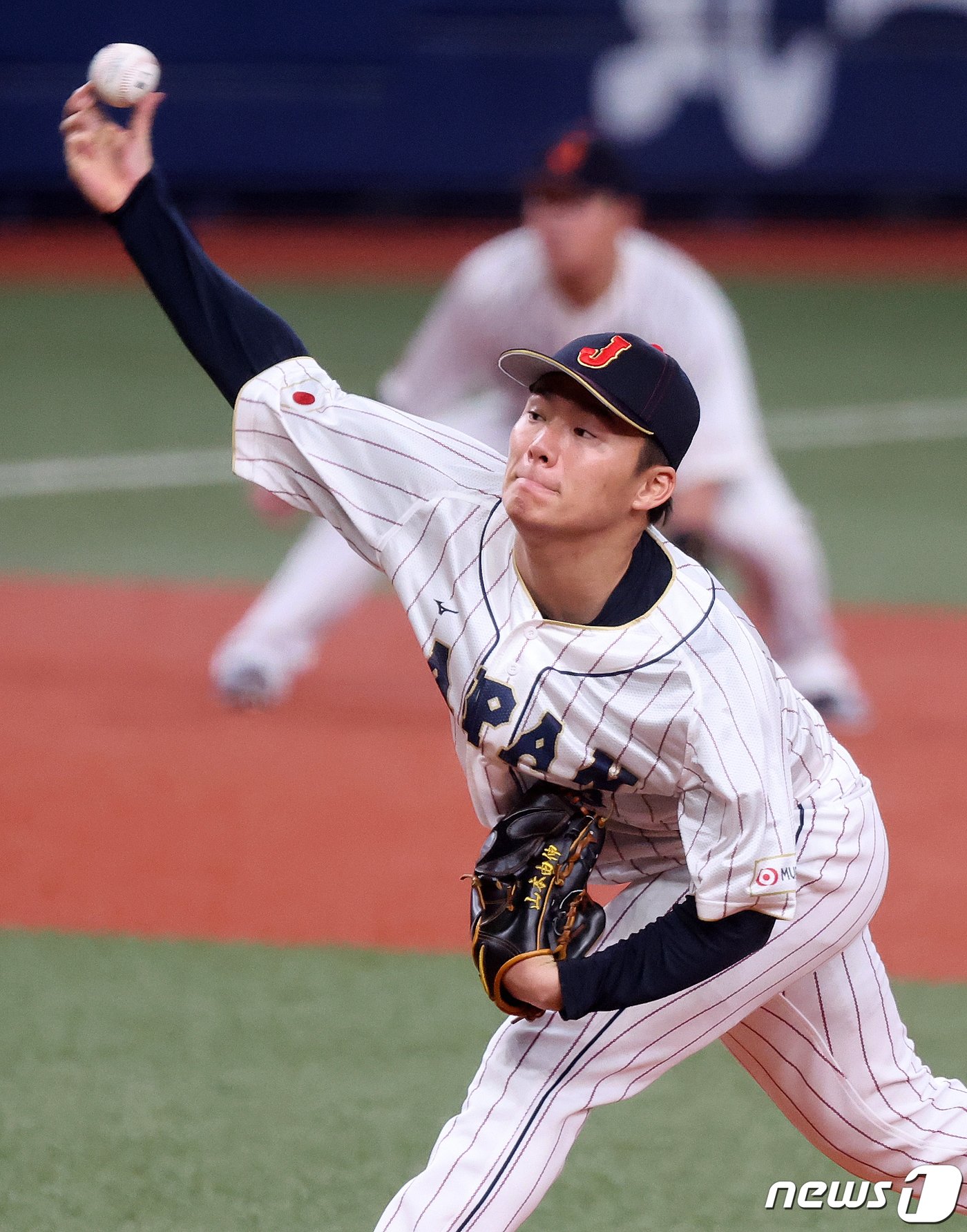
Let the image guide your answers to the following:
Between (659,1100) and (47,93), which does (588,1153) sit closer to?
(659,1100)

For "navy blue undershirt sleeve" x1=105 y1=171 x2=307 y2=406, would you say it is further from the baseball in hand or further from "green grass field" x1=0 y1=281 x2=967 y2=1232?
"green grass field" x1=0 y1=281 x2=967 y2=1232

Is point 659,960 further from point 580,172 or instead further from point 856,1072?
point 580,172

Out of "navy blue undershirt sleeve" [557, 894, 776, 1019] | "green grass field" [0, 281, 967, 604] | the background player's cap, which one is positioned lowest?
"green grass field" [0, 281, 967, 604]

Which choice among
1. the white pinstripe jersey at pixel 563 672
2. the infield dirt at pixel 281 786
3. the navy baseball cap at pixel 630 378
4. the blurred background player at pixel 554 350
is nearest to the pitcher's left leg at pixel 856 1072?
the white pinstripe jersey at pixel 563 672

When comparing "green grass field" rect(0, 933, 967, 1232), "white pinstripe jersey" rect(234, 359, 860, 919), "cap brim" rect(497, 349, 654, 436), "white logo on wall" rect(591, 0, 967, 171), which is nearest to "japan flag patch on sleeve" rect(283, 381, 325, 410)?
"white pinstripe jersey" rect(234, 359, 860, 919)

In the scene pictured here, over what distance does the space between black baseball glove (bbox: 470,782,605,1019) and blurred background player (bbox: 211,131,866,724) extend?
3215 millimetres

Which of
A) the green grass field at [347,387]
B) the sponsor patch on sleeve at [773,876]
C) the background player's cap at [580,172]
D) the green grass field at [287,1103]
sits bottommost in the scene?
the green grass field at [347,387]

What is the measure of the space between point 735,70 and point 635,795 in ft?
48.8

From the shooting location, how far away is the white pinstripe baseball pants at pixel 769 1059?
2.74 metres

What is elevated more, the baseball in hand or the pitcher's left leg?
the baseball in hand

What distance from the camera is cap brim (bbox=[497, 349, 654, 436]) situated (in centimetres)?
262

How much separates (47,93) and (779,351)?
7195 millimetres

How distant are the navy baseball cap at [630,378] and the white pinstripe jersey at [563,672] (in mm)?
224

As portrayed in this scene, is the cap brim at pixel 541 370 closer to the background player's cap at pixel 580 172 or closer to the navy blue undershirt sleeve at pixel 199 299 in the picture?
the navy blue undershirt sleeve at pixel 199 299
